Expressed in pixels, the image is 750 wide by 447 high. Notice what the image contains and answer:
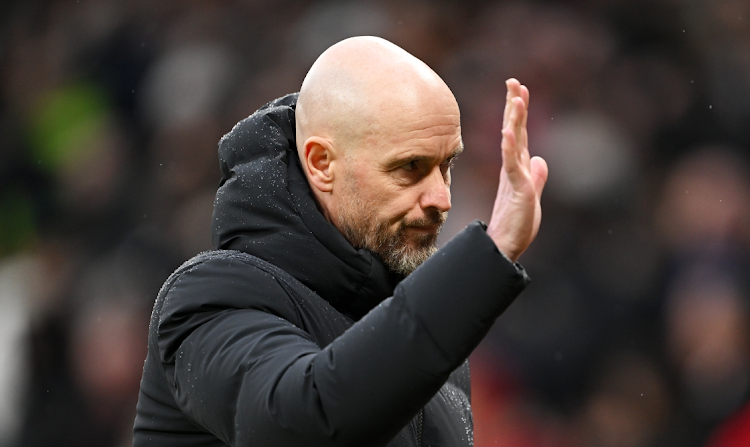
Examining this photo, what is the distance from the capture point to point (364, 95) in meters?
2.16

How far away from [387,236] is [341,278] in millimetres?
174

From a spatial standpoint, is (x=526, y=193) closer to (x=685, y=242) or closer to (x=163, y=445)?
(x=163, y=445)

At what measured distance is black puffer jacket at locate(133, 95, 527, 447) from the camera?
4.85 feet

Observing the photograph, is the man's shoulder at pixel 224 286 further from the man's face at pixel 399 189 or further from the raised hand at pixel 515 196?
the raised hand at pixel 515 196

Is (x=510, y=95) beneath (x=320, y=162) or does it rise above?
above

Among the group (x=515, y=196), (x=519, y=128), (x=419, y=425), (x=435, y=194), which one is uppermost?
(x=519, y=128)

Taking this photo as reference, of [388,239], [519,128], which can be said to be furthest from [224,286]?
[519,128]

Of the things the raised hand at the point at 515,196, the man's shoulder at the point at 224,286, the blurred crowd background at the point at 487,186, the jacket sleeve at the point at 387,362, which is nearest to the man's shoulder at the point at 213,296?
the man's shoulder at the point at 224,286

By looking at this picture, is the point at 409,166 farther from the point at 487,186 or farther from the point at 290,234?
the point at 487,186

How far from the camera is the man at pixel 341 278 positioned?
148 centimetres

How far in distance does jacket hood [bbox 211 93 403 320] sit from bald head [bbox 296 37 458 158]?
14cm

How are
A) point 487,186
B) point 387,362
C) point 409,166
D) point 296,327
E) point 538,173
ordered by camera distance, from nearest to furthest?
1. point 387,362
2. point 538,173
3. point 296,327
4. point 409,166
5. point 487,186

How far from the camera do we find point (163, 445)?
203 cm

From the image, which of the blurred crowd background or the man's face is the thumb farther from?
the blurred crowd background
